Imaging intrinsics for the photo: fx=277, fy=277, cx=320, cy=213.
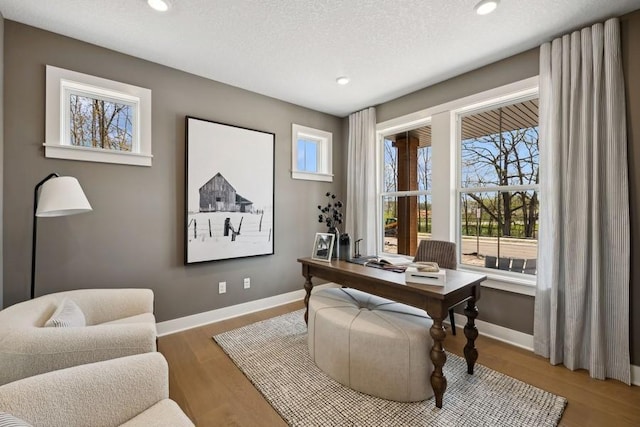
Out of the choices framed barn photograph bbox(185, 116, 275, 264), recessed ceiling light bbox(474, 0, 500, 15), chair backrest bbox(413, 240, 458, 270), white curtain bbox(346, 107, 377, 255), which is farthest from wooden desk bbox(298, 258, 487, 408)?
recessed ceiling light bbox(474, 0, 500, 15)

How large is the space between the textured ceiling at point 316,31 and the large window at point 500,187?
588 mm

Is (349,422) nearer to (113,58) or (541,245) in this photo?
(541,245)

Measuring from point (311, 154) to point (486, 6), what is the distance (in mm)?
2573

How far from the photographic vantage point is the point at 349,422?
160 centimetres

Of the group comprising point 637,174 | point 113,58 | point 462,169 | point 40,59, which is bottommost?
point 637,174

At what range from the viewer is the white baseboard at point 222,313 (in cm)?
277

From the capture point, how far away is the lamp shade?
180 centimetres

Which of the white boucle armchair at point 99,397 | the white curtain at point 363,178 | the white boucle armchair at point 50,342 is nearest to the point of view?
the white boucle armchair at point 99,397

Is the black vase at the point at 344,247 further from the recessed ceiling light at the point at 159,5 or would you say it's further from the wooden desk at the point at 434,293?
the recessed ceiling light at the point at 159,5

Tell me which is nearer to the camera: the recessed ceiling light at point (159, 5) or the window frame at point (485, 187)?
the recessed ceiling light at point (159, 5)

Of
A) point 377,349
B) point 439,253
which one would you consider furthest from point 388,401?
point 439,253

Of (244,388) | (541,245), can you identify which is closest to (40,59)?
(244,388)

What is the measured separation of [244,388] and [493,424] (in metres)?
1.57

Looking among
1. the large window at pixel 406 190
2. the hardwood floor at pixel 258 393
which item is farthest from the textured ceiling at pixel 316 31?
the hardwood floor at pixel 258 393
